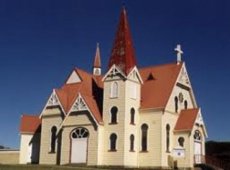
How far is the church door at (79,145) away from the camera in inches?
1961

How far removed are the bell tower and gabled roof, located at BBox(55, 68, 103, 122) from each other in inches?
73.1

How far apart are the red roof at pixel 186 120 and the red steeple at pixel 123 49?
8103 millimetres

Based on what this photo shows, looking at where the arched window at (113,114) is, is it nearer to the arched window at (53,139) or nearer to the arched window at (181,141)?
the arched window at (181,141)

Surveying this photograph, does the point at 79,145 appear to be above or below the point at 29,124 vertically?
Result: below

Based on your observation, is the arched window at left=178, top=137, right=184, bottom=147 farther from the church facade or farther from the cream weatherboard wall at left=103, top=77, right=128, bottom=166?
the cream weatherboard wall at left=103, top=77, right=128, bottom=166

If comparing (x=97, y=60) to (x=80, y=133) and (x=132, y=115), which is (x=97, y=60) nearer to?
(x=132, y=115)

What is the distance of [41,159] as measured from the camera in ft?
178

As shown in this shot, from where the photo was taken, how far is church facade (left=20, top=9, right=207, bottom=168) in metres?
49.1

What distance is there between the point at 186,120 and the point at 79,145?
1200 centimetres

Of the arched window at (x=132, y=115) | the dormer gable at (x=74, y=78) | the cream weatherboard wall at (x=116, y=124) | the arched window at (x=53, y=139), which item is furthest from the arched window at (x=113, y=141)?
the dormer gable at (x=74, y=78)

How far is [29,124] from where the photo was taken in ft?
198

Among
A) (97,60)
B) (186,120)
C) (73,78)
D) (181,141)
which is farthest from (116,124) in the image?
(97,60)

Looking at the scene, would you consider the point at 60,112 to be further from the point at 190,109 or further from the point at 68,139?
the point at 190,109

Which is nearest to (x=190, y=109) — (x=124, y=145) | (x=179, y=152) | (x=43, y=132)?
(x=124, y=145)
